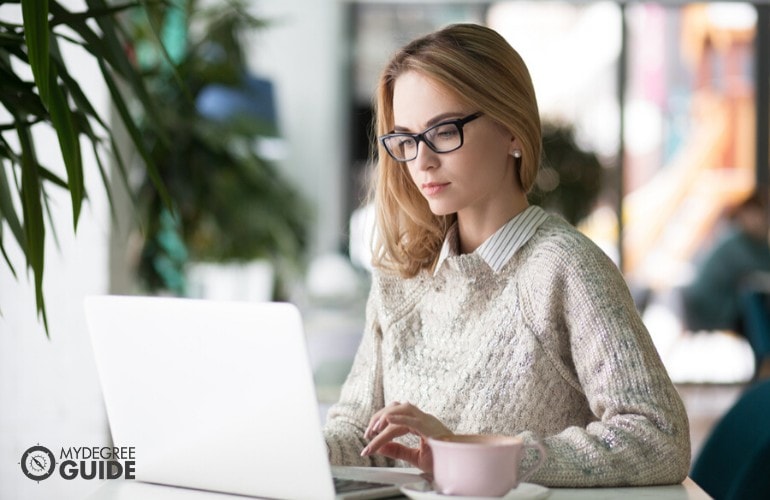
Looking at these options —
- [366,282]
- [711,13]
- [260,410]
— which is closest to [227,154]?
[366,282]

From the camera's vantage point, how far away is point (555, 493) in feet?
4.32

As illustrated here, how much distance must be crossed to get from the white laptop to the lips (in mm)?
427

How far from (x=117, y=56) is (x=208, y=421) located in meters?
0.76

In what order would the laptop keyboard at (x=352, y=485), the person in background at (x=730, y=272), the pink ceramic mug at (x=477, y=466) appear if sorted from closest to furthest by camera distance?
the pink ceramic mug at (x=477, y=466) → the laptop keyboard at (x=352, y=485) → the person in background at (x=730, y=272)

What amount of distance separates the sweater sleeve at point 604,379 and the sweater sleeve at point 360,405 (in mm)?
303

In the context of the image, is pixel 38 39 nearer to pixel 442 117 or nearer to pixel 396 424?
pixel 442 117

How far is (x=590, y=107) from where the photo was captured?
27.0 ft

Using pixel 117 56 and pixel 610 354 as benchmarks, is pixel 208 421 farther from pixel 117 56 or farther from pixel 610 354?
pixel 117 56

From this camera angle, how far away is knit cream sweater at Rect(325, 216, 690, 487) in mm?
1361

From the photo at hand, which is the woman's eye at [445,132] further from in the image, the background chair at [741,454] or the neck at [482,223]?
the background chair at [741,454]

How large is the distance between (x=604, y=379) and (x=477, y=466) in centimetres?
34

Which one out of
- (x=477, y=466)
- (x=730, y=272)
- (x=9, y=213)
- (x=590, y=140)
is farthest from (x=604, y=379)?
(x=590, y=140)

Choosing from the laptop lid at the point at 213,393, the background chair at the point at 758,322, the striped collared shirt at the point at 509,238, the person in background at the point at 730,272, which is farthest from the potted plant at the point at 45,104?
the person in background at the point at 730,272

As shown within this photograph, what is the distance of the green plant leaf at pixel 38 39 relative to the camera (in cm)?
145
